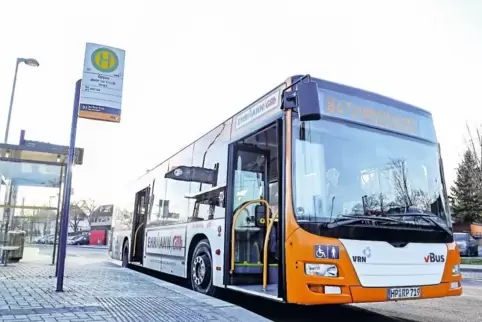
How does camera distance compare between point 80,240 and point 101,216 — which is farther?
point 101,216

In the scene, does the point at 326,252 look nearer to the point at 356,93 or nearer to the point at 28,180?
the point at 356,93

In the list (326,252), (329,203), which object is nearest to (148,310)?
(326,252)

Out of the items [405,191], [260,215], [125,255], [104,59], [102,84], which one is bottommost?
[125,255]

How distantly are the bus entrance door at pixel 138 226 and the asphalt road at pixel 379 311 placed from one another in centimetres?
563

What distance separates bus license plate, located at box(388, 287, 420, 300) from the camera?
Answer: 533 cm

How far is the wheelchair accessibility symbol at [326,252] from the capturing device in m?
5.12

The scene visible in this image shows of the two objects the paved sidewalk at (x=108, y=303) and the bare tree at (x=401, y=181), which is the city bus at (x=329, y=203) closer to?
the bare tree at (x=401, y=181)

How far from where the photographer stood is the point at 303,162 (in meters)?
5.59

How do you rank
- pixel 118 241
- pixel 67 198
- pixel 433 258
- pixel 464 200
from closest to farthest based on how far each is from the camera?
pixel 433 258
pixel 67 198
pixel 118 241
pixel 464 200

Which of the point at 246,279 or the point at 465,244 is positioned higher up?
the point at 465,244

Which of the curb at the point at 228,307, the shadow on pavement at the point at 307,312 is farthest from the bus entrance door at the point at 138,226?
the curb at the point at 228,307

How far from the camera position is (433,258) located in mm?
5805

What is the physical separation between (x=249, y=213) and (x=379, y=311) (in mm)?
2646

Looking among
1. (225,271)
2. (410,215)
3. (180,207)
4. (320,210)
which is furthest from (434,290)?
(180,207)
